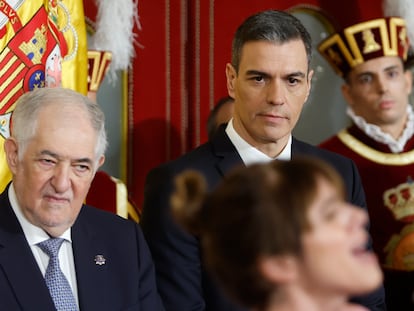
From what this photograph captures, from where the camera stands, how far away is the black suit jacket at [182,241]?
170 cm

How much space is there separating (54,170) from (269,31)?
1.64 feet

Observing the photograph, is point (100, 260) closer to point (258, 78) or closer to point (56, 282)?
point (56, 282)

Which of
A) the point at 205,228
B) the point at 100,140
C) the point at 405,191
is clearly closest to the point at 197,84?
the point at 405,191

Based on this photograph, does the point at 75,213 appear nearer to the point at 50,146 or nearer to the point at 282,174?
the point at 50,146

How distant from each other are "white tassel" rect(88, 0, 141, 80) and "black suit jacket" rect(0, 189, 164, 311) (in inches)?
50.7

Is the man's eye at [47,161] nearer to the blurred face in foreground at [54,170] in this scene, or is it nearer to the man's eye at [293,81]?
the blurred face in foreground at [54,170]

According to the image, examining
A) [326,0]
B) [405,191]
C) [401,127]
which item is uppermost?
[326,0]

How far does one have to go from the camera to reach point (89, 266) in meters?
1.67

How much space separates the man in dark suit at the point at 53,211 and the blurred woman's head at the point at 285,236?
743 mm

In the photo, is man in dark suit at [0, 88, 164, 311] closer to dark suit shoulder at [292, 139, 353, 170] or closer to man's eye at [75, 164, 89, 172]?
man's eye at [75, 164, 89, 172]

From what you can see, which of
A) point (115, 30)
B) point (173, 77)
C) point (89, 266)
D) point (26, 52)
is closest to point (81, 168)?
point (89, 266)

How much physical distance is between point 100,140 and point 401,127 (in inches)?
58.2

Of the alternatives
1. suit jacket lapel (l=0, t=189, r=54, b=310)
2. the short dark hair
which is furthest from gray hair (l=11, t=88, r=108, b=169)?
the short dark hair

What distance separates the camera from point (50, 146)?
161 centimetres
